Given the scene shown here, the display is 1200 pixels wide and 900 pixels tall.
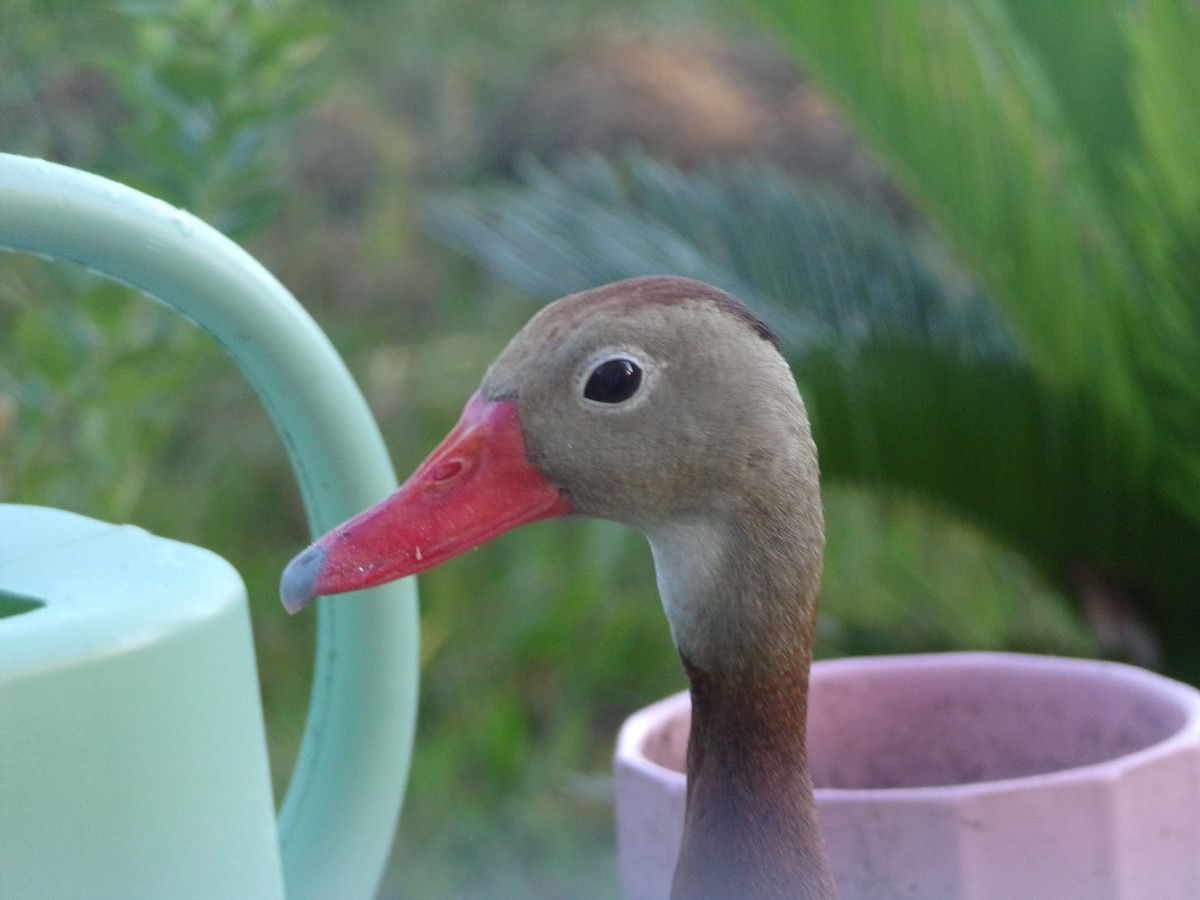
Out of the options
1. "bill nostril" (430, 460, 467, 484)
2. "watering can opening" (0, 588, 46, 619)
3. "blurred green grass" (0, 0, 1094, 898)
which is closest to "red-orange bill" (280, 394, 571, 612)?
"bill nostril" (430, 460, 467, 484)

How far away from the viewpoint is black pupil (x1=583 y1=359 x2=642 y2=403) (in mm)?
624

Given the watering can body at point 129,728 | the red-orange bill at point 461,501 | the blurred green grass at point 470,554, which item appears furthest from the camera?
the blurred green grass at point 470,554

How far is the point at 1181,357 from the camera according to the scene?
1.37m

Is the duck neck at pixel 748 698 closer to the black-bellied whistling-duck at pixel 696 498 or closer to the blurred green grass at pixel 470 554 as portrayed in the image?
the black-bellied whistling-duck at pixel 696 498

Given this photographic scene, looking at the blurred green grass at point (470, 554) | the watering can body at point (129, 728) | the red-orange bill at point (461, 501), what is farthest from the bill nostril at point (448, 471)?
the blurred green grass at point (470, 554)

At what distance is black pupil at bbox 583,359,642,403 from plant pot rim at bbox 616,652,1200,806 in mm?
198

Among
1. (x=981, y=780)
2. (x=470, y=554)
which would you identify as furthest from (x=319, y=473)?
(x=470, y=554)

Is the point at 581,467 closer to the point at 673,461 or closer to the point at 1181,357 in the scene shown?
the point at 673,461

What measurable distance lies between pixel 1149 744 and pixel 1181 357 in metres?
0.72

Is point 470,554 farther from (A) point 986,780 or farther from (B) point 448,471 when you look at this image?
(B) point 448,471

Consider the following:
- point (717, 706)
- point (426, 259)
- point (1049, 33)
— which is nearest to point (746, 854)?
point (717, 706)

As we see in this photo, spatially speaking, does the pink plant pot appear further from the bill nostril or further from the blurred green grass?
the blurred green grass

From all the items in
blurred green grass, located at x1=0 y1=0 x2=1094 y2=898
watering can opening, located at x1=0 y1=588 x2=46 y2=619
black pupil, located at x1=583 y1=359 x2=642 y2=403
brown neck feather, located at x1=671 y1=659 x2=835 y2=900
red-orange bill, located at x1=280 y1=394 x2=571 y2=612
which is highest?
blurred green grass, located at x1=0 y1=0 x2=1094 y2=898

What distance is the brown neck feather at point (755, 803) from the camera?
2.16ft
